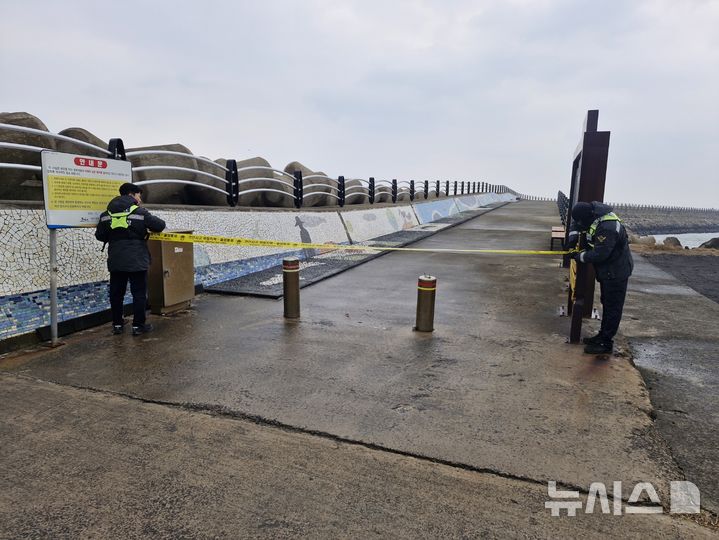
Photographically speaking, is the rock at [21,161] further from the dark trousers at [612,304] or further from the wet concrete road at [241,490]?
the dark trousers at [612,304]

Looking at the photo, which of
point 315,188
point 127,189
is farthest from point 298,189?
point 127,189

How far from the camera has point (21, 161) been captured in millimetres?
6883

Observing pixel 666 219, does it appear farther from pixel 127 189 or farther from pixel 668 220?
pixel 127 189

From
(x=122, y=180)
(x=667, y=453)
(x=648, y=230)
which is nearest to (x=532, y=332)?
(x=667, y=453)

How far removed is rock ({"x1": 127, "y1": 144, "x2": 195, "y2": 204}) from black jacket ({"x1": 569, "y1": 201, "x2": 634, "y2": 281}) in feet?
Result: 23.4

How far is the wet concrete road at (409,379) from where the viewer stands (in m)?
3.16

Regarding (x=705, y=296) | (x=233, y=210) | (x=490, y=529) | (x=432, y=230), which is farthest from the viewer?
(x=432, y=230)

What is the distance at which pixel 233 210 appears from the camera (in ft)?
30.5

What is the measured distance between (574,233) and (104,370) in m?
5.59

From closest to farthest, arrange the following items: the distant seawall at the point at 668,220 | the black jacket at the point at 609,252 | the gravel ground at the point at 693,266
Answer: the black jacket at the point at 609,252, the gravel ground at the point at 693,266, the distant seawall at the point at 668,220

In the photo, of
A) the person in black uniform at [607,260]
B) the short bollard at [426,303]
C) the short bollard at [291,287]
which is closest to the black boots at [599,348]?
the person in black uniform at [607,260]

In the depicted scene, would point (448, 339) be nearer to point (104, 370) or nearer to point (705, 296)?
point (104, 370)

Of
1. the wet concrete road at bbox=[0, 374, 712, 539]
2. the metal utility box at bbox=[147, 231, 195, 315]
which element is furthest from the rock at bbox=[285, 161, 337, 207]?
the wet concrete road at bbox=[0, 374, 712, 539]

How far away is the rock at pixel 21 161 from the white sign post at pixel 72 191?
60.5 inches
